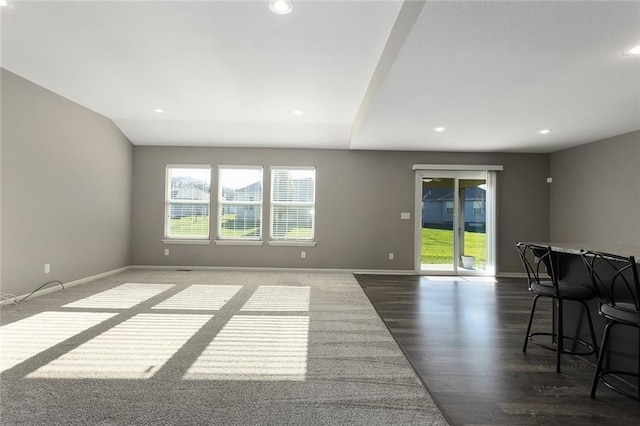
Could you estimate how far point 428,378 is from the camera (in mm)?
2223

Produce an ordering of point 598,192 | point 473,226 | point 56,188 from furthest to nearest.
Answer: point 473,226 → point 598,192 → point 56,188

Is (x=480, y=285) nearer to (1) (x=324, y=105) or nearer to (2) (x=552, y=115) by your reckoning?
(2) (x=552, y=115)

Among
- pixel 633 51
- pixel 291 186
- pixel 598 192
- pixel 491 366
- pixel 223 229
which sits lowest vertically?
pixel 491 366

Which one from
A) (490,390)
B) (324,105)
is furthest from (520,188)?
(490,390)

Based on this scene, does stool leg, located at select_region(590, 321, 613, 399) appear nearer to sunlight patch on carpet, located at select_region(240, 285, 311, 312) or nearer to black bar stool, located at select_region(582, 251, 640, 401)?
black bar stool, located at select_region(582, 251, 640, 401)

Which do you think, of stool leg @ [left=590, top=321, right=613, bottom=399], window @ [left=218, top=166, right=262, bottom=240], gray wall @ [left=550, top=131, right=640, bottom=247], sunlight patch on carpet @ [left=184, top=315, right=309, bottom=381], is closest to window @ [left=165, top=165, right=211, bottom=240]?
window @ [left=218, top=166, right=262, bottom=240]

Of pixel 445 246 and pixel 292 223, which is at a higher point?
pixel 292 223

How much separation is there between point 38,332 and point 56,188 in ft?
7.72

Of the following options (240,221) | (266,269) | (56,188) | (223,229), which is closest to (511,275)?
(266,269)

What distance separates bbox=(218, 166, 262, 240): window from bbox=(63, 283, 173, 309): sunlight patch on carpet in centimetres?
183

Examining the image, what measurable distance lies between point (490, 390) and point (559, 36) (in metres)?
2.50

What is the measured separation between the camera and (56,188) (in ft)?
14.5

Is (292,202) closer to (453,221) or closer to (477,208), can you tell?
(453,221)

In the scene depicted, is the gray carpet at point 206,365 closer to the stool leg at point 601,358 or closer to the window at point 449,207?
the stool leg at point 601,358
